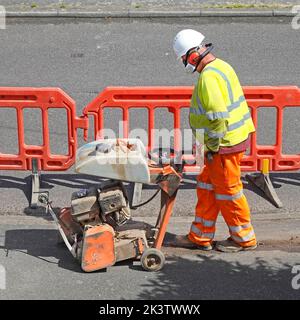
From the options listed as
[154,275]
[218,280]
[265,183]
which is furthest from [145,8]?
→ [218,280]

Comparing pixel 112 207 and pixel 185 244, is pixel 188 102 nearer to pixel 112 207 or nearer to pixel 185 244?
pixel 185 244

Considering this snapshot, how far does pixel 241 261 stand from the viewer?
7.32m

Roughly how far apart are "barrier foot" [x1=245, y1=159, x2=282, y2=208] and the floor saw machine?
1.64m

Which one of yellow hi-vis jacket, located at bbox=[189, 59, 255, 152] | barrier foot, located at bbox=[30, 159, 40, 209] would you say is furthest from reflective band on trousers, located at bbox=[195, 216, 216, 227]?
barrier foot, located at bbox=[30, 159, 40, 209]

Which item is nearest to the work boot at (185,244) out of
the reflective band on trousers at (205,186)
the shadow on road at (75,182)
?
the reflective band on trousers at (205,186)

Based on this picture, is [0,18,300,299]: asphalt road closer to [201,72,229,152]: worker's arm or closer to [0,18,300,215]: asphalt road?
[0,18,300,215]: asphalt road

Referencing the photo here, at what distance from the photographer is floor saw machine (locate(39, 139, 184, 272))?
6.92m

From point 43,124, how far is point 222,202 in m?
2.46

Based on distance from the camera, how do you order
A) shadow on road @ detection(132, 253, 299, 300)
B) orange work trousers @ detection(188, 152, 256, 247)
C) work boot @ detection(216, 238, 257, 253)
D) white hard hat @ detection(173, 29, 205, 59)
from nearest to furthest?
shadow on road @ detection(132, 253, 299, 300)
white hard hat @ detection(173, 29, 205, 59)
orange work trousers @ detection(188, 152, 256, 247)
work boot @ detection(216, 238, 257, 253)

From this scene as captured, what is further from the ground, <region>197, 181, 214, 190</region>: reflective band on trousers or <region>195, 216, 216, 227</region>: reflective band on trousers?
<region>197, 181, 214, 190</region>: reflective band on trousers

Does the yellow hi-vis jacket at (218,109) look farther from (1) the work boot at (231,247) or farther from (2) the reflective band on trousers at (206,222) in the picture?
(1) the work boot at (231,247)

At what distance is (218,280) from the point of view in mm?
6992
